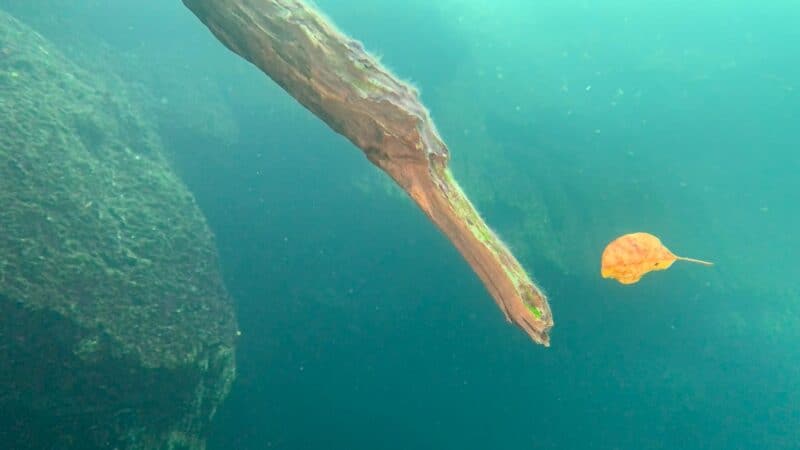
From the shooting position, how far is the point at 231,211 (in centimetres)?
1195

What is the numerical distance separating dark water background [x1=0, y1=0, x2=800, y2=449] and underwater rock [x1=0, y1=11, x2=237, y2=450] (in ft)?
5.80

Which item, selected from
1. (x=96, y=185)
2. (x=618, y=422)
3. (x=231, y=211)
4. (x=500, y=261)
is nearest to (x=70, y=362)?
(x=96, y=185)

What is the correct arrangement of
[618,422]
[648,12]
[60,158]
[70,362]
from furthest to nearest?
[648,12]
[618,422]
[60,158]
[70,362]

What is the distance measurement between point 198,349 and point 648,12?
28.4 m

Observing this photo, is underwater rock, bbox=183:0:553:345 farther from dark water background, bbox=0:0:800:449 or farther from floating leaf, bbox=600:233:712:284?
dark water background, bbox=0:0:800:449

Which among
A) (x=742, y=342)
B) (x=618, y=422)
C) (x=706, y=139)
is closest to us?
(x=618, y=422)

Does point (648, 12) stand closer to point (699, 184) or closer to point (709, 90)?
point (709, 90)

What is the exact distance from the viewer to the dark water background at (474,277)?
12.0 m

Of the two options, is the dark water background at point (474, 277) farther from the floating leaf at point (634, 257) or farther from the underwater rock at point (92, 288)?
the floating leaf at point (634, 257)

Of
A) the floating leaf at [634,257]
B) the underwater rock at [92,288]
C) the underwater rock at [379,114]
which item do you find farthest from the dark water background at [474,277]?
the underwater rock at [379,114]

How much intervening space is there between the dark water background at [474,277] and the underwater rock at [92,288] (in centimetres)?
177

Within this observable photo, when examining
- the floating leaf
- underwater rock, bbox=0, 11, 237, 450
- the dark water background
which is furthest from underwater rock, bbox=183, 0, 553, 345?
the dark water background

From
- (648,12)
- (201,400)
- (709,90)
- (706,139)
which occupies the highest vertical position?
(648,12)

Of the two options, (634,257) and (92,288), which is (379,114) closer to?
(634,257)
